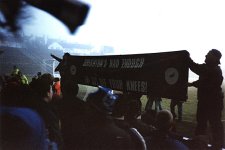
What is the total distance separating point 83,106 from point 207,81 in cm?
222

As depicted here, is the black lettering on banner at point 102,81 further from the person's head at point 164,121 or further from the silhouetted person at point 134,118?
the person's head at point 164,121

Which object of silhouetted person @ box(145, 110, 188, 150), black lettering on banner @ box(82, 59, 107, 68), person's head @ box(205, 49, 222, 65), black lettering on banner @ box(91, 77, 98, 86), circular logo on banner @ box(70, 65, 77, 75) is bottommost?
silhouetted person @ box(145, 110, 188, 150)

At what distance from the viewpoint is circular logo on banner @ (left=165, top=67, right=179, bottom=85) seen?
4.56 m

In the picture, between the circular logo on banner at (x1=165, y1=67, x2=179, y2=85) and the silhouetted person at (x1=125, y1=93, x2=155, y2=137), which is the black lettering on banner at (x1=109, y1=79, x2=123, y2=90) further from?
the silhouetted person at (x1=125, y1=93, x2=155, y2=137)

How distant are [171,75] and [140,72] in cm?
86

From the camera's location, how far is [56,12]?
1.80 metres

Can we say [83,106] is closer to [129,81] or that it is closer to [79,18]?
[79,18]

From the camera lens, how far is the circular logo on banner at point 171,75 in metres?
4.56

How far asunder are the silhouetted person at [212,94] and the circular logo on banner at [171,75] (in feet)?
0.96

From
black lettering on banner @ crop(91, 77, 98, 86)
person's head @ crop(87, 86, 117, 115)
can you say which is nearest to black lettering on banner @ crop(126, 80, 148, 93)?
black lettering on banner @ crop(91, 77, 98, 86)

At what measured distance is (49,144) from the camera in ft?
7.64

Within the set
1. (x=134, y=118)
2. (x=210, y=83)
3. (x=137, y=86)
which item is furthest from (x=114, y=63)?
(x=134, y=118)

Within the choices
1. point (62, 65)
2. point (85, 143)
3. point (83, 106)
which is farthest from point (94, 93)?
point (62, 65)

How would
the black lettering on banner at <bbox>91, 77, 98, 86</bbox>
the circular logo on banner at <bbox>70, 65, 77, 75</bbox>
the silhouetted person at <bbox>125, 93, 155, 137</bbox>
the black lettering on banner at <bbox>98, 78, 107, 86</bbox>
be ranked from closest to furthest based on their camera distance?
the silhouetted person at <bbox>125, 93, 155, 137</bbox> → the black lettering on banner at <bbox>98, 78, 107, 86</bbox> → the black lettering on banner at <bbox>91, 77, 98, 86</bbox> → the circular logo on banner at <bbox>70, 65, 77, 75</bbox>
